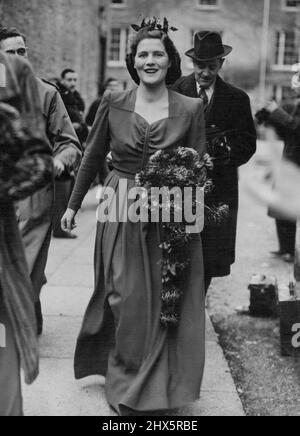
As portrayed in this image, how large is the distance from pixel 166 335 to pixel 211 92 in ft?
6.07

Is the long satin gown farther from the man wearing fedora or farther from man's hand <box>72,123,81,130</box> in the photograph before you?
man's hand <box>72,123,81,130</box>

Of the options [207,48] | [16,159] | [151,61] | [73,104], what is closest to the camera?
[16,159]

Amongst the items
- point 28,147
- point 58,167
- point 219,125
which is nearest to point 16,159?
point 28,147

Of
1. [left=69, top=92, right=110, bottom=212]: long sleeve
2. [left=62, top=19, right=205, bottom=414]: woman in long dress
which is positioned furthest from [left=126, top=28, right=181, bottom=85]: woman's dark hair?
[left=69, top=92, right=110, bottom=212]: long sleeve

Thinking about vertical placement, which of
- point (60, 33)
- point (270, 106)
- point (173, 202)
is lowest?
point (60, 33)

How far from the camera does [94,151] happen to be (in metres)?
4.50

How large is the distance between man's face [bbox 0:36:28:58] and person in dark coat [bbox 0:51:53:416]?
164 cm

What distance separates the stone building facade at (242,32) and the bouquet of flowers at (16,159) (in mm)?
25493

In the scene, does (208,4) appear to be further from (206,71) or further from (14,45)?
(14,45)

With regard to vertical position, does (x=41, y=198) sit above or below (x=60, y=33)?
above

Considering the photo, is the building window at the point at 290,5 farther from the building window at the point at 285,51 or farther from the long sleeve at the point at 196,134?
the long sleeve at the point at 196,134

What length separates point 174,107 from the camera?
4402mm

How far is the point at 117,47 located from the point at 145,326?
33641 mm

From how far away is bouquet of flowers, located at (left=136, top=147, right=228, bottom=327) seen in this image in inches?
165
